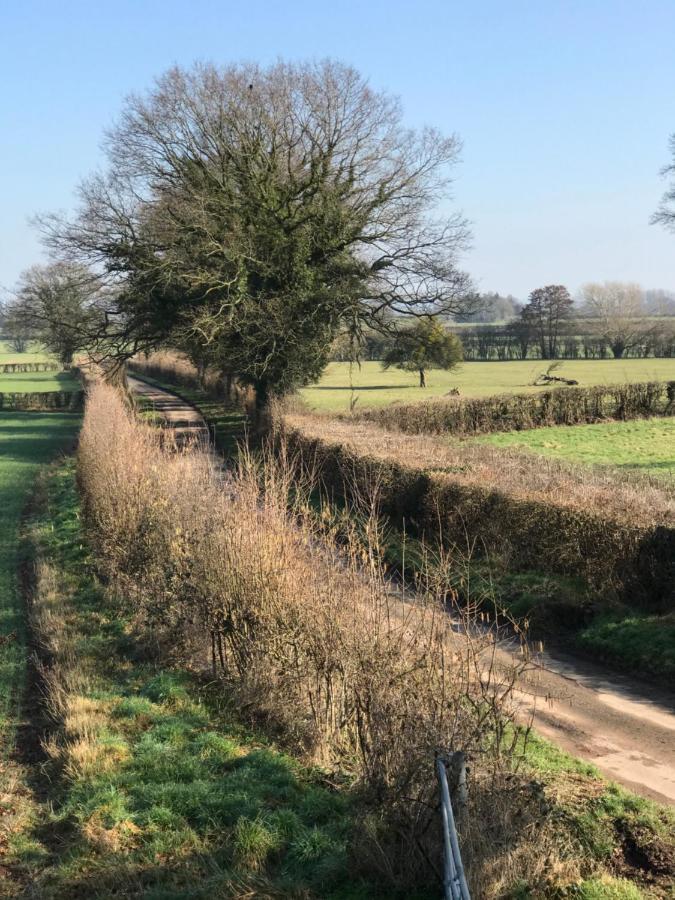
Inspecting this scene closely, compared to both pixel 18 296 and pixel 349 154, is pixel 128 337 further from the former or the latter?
pixel 349 154

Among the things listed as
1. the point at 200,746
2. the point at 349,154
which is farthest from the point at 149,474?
the point at 349,154

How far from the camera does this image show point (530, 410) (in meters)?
36.8

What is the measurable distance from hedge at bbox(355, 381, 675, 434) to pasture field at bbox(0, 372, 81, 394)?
4030 centimetres

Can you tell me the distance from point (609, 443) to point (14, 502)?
19.5 m

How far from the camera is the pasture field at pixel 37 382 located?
241 ft

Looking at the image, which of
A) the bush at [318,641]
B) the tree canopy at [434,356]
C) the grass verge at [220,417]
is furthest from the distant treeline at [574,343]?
the bush at [318,641]

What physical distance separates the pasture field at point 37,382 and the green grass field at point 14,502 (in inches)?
575

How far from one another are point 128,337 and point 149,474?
22.7 meters

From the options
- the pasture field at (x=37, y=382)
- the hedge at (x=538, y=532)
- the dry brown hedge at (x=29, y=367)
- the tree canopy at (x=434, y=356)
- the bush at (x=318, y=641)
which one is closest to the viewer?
the bush at (x=318, y=641)

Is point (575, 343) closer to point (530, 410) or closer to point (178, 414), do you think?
point (530, 410)

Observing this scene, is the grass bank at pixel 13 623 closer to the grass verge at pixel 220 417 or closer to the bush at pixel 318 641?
the bush at pixel 318 641

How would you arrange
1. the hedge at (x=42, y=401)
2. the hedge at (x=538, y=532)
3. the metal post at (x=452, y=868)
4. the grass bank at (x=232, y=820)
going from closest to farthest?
the metal post at (x=452, y=868)
the grass bank at (x=232, y=820)
the hedge at (x=538, y=532)
the hedge at (x=42, y=401)

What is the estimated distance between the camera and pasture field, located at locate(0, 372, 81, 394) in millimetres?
73438

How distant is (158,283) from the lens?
32.3m
